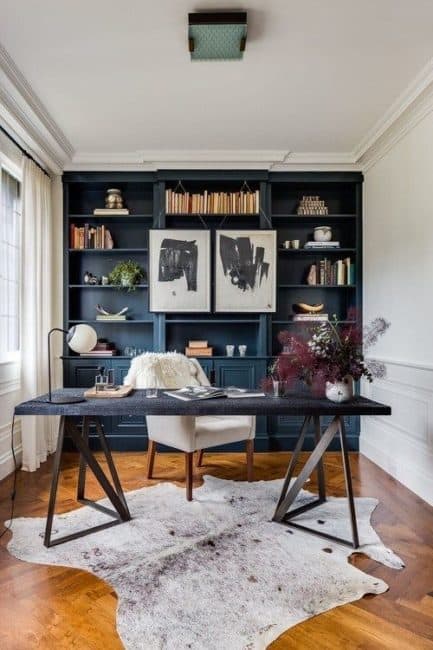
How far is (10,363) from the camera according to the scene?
11.1 feet

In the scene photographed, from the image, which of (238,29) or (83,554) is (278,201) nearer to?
(238,29)

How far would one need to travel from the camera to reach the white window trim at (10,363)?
3.25m

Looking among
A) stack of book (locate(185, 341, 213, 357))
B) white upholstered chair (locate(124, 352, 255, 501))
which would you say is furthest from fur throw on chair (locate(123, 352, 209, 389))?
stack of book (locate(185, 341, 213, 357))

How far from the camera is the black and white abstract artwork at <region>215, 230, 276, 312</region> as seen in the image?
13.3 feet

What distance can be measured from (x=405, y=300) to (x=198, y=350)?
186cm

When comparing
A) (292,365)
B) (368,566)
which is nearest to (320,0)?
(292,365)

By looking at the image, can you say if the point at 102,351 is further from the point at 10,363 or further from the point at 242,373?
the point at 242,373

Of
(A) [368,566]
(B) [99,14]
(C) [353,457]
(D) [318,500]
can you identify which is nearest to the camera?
(A) [368,566]

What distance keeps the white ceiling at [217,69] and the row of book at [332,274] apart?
3.59ft

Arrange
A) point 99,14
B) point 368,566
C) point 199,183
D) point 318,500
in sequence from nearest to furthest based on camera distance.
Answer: point 368,566 < point 99,14 < point 318,500 < point 199,183

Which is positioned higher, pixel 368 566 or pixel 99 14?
pixel 99 14

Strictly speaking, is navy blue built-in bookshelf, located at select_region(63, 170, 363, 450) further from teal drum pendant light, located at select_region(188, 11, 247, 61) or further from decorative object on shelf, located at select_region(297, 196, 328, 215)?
teal drum pendant light, located at select_region(188, 11, 247, 61)

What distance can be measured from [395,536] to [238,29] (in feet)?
9.40

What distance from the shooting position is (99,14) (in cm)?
219
